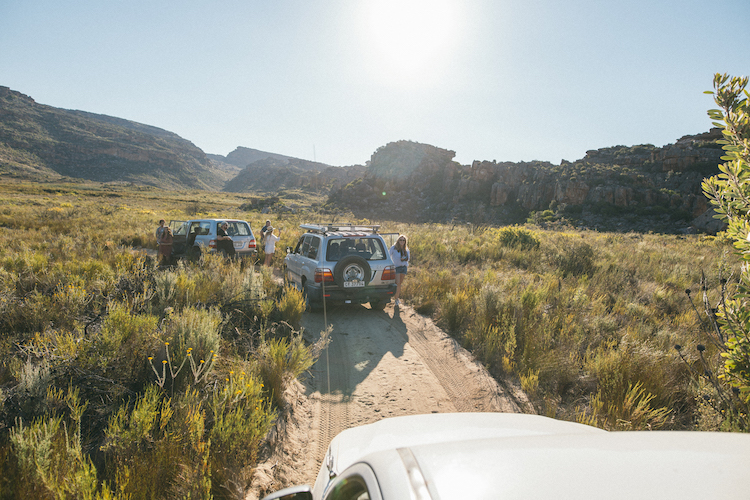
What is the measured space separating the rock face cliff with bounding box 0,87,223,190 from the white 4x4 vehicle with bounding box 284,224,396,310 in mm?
137818

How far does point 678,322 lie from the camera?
19.5ft

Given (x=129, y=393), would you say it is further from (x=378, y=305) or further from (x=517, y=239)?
(x=517, y=239)

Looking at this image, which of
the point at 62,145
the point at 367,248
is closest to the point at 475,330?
the point at 367,248

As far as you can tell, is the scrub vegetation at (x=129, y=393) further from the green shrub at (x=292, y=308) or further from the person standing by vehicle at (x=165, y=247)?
the person standing by vehicle at (x=165, y=247)

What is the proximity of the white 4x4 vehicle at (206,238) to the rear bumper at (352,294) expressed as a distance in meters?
5.43

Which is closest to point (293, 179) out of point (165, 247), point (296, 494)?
point (165, 247)

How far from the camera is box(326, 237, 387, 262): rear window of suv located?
6.91 m

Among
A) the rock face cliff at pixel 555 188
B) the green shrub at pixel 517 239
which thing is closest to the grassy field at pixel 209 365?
the green shrub at pixel 517 239

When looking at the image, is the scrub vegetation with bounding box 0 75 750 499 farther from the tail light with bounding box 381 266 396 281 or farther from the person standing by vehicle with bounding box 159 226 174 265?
the person standing by vehicle with bounding box 159 226 174 265

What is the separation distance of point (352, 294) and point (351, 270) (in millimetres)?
522

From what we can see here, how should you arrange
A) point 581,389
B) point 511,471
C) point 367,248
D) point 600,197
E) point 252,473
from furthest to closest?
1. point 600,197
2. point 367,248
3. point 581,389
4. point 252,473
5. point 511,471

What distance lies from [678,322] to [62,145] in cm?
18551

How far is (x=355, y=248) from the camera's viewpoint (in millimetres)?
7457

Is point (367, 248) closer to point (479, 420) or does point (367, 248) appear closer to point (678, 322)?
point (479, 420)
